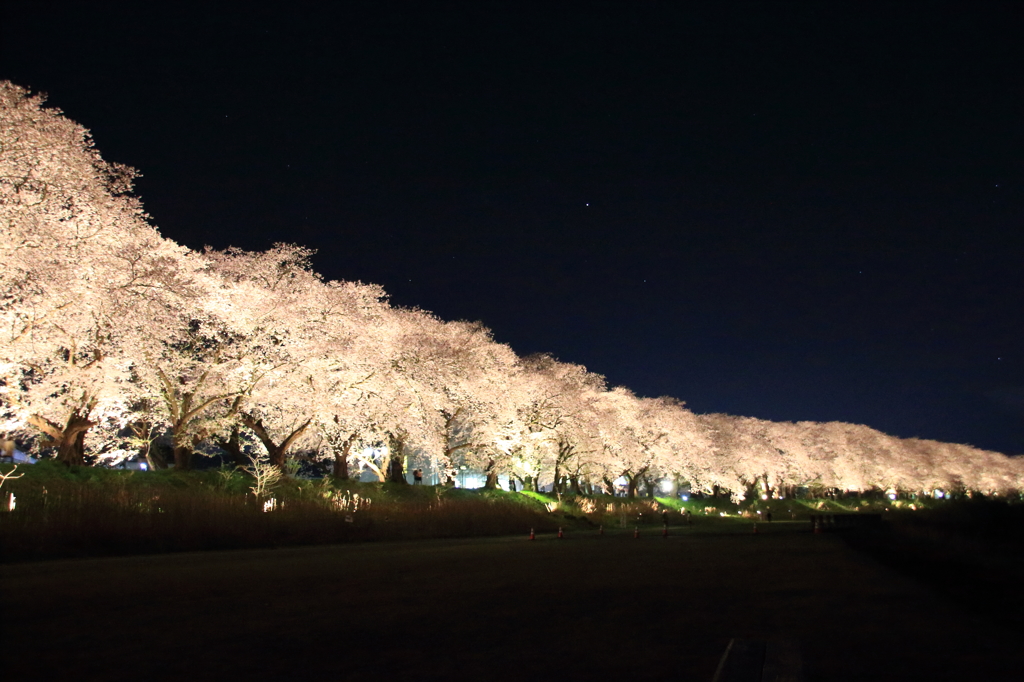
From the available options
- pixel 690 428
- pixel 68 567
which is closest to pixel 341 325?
pixel 68 567

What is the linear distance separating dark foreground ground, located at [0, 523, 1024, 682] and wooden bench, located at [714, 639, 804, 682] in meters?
0.22

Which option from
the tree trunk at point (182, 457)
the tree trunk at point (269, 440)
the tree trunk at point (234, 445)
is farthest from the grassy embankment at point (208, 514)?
the tree trunk at point (234, 445)

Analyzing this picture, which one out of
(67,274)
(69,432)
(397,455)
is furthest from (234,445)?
(67,274)

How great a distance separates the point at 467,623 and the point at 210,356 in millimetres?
27954

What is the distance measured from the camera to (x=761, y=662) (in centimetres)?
705

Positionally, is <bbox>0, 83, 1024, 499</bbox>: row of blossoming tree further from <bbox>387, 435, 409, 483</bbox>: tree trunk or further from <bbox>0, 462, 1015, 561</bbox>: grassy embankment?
<bbox>0, 462, 1015, 561</bbox>: grassy embankment

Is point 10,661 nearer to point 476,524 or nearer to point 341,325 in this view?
point 341,325

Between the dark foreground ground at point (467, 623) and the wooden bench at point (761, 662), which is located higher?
the wooden bench at point (761, 662)

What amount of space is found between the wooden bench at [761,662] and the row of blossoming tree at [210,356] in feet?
73.2

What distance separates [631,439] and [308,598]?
64.8m

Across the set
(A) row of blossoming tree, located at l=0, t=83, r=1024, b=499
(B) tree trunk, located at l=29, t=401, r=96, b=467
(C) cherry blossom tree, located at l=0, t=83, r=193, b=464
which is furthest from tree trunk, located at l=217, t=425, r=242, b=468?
(B) tree trunk, located at l=29, t=401, r=96, b=467

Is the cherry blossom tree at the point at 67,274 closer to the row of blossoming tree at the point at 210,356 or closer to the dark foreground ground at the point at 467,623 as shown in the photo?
the row of blossoming tree at the point at 210,356

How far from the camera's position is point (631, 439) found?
7506 centimetres

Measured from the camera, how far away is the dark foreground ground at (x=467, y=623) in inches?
285
